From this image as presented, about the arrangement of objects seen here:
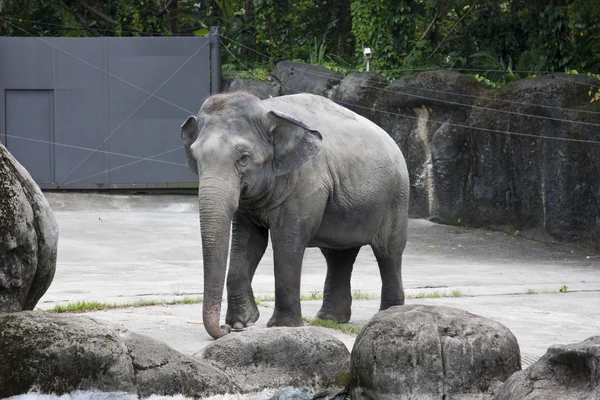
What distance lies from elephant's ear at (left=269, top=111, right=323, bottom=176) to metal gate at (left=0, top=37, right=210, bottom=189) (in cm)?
1381

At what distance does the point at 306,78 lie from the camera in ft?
65.0

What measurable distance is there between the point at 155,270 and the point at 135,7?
539 inches

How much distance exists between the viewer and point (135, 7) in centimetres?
2491

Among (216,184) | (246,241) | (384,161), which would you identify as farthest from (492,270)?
(216,184)

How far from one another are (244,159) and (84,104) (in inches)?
572

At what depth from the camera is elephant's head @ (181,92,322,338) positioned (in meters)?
6.61

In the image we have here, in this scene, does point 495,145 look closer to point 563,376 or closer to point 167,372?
point 563,376

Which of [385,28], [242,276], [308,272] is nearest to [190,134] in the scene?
[242,276]

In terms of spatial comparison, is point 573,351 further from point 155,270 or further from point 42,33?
point 42,33

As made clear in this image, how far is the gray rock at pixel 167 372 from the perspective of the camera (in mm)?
5055

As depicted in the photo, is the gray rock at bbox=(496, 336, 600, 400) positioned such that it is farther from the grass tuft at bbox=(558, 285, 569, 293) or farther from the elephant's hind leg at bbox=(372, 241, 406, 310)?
the grass tuft at bbox=(558, 285, 569, 293)

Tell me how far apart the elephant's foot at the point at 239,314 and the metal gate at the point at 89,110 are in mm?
13749

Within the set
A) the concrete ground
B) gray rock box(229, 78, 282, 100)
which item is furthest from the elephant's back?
gray rock box(229, 78, 282, 100)

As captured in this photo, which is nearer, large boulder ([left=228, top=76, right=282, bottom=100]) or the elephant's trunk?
the elephant's trunk
